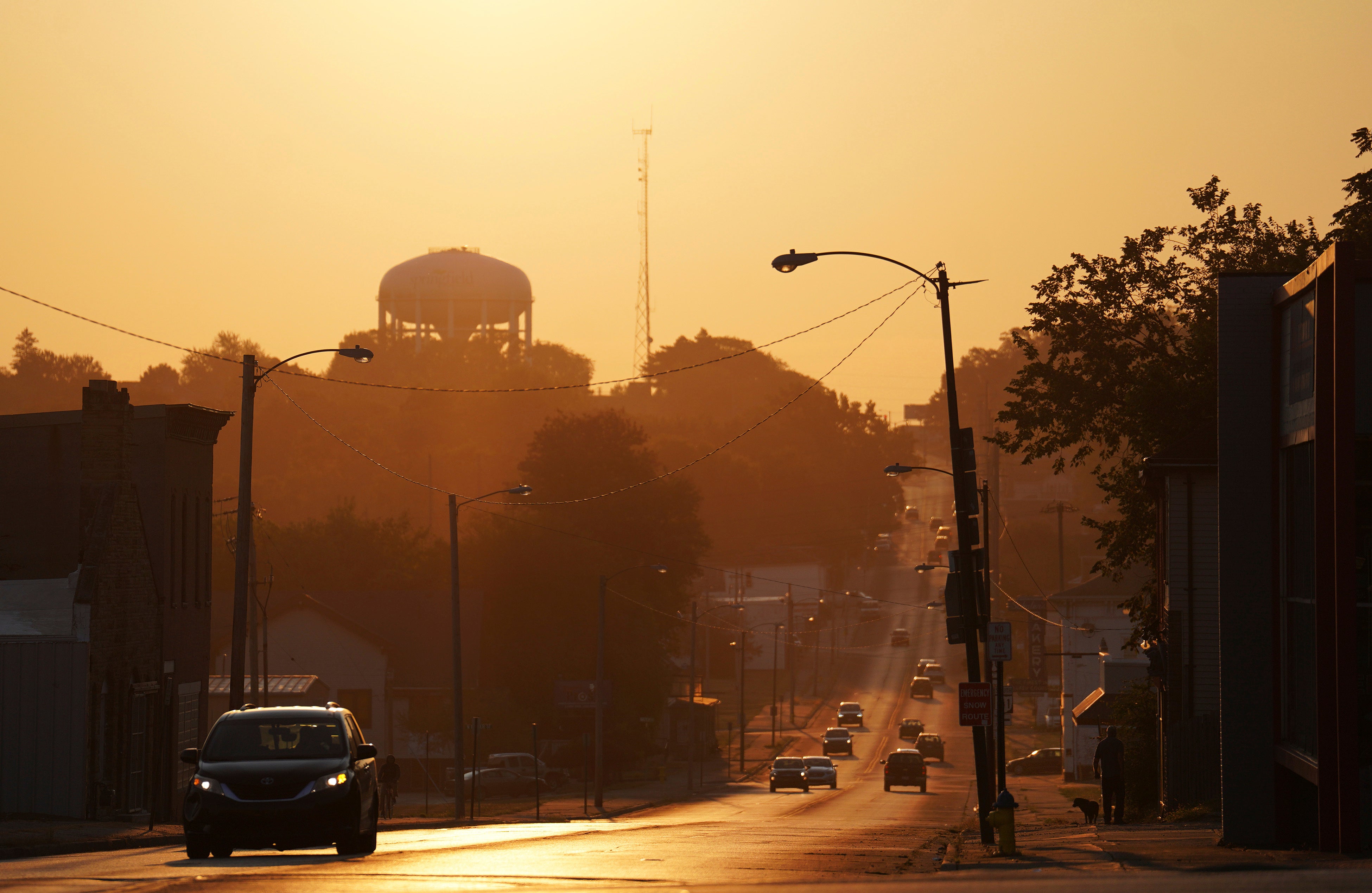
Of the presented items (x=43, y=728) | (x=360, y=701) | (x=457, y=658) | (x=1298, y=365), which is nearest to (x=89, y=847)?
(x=43, y=728)

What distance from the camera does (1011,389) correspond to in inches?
1570

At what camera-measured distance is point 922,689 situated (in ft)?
316

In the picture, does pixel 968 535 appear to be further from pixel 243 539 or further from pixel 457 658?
pixel 457 658

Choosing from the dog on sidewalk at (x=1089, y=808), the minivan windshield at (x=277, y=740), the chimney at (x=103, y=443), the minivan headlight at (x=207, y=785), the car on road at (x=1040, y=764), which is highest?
the chimney at (x=103, y=443)

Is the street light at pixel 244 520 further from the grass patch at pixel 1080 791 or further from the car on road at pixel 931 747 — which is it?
the car on road at pixel 931 747

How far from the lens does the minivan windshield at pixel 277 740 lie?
17.4m

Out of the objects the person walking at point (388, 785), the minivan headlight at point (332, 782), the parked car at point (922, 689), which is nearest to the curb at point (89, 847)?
the minivan headlight at point (332, 782)

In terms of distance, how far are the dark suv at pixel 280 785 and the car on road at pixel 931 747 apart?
189 feet

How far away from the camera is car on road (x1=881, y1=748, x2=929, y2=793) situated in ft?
191

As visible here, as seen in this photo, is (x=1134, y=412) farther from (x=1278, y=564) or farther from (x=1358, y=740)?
(x=1358, y=740)

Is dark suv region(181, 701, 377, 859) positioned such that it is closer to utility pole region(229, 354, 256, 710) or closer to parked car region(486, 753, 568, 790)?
utility pole region(229, 354, 256, 710)

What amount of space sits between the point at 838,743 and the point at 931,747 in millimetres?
4971

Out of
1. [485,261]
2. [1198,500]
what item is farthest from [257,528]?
[1198,500]

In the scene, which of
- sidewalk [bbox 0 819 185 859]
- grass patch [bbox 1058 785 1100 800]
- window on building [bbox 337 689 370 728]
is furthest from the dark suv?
window on building [bbox 337 689 370 728]
